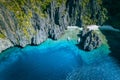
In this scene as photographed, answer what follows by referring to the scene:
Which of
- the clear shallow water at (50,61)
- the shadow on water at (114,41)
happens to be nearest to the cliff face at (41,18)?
the clear shallow water at (50,61)

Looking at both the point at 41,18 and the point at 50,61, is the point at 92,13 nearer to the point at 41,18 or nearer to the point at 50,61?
the point at 41,18

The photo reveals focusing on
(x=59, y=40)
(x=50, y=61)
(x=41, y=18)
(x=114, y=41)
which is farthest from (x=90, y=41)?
(x=41, y=18)

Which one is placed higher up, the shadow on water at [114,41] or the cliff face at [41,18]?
the cliff face at [41,18]

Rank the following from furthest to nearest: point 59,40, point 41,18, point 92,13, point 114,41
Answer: point 92,13 < point 41,18 < point 59,40 < point 114,41

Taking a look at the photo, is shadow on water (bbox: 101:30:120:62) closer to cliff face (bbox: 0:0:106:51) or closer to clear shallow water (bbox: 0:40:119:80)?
clear shallow water (bbox: 0:40:119:80)

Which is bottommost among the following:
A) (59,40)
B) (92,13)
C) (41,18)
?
(59,40)

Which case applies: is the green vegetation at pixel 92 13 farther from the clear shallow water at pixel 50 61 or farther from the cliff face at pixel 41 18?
the clear shallow water at pixel 50 61

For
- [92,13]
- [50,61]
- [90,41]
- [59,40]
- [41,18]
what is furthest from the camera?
[92,13]
